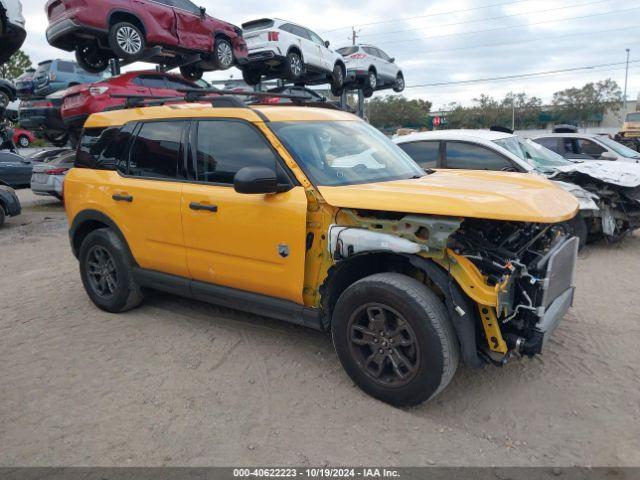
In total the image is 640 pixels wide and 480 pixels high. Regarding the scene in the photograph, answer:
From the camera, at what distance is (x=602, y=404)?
3.21 m

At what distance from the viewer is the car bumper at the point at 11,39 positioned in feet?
17.4

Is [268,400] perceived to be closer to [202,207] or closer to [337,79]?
[202,207]

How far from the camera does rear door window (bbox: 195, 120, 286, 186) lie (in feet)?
12.2

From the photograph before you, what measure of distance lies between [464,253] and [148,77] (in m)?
9.84

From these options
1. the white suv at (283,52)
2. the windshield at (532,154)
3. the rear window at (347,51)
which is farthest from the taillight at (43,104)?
the windshield at (532,154)

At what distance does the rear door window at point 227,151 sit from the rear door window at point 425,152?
417 centimetres

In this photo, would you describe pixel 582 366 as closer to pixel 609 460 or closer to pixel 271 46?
pixel 609 460

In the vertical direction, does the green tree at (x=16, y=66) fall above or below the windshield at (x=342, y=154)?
above

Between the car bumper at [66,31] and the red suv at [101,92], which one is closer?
the car bumper at [66,31]

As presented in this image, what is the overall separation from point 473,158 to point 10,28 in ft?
19.3

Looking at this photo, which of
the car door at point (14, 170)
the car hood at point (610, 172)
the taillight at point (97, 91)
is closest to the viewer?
the car hood at point (610, 172)

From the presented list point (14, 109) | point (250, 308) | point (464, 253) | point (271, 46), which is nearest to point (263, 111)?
point (250, 308)

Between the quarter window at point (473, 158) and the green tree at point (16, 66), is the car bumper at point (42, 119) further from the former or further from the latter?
the green tree at point (16, 66)

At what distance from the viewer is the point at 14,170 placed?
16.3 m
